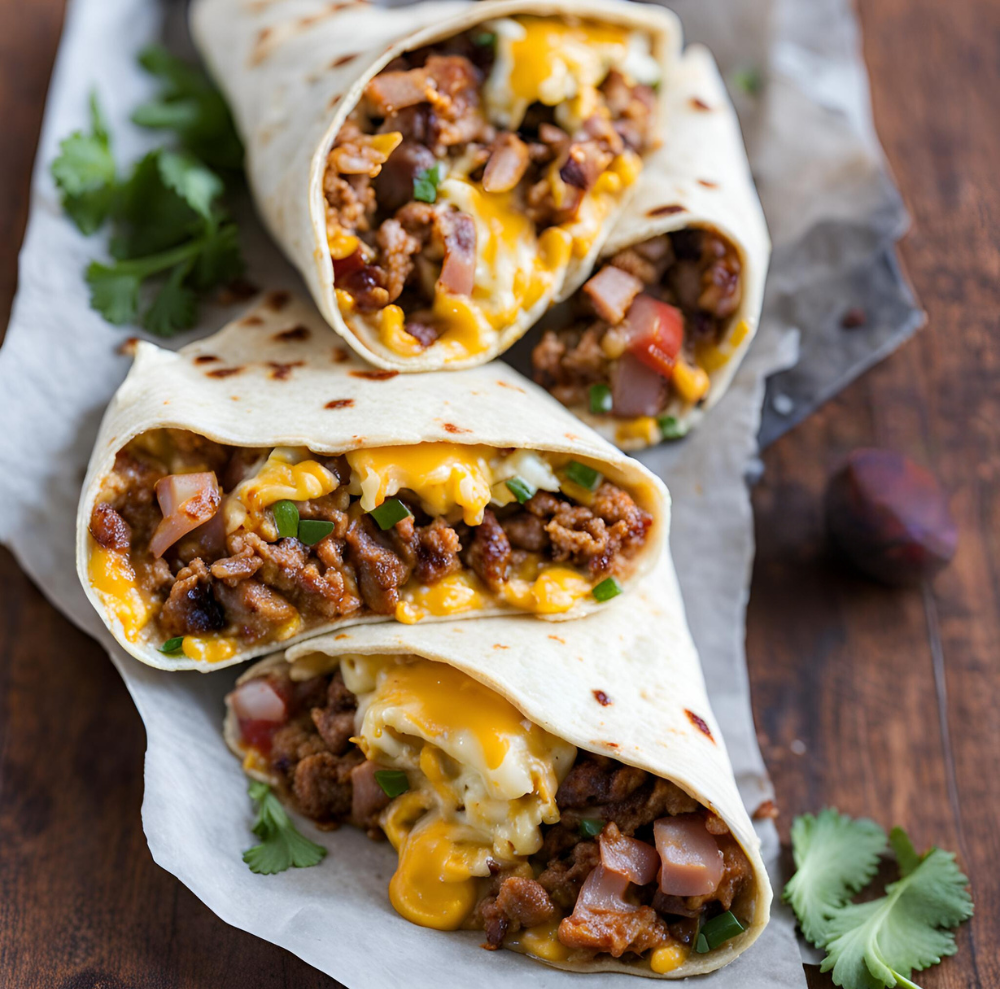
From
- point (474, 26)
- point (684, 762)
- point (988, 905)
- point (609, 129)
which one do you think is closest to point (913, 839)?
point (988, 905)

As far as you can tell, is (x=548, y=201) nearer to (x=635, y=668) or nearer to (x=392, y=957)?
(x=635, y=668)

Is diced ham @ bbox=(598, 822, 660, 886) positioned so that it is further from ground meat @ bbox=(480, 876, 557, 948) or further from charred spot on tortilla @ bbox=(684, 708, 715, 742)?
charred spot on tortilla @ bbox=(684, 708, 715, 742)

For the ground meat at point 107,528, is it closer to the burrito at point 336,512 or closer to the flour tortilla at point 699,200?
the burrito at point 336,512

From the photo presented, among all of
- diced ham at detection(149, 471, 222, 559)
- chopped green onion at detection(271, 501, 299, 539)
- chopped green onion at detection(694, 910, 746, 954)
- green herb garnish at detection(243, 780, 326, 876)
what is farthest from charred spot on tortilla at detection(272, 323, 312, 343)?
chopped green onion at detection(694, 910, 746, 954)

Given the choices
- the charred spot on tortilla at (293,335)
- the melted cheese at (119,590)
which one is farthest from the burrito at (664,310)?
the melted cheese at (119,590)

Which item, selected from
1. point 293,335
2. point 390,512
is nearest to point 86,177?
point 293,335
